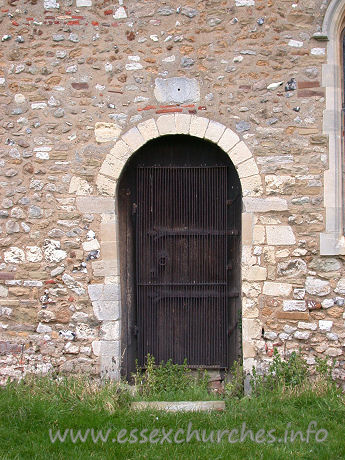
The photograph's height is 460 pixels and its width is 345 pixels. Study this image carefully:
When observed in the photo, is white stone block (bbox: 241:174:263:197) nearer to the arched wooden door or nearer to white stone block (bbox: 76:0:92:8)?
the arched wooden door

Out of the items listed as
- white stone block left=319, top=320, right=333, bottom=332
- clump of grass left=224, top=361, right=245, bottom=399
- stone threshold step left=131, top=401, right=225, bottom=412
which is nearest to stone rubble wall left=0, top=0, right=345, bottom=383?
white stone block left=319, top=320, right=333, bottom=332

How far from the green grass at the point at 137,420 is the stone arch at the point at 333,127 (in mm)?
1534

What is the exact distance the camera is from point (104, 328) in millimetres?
5344

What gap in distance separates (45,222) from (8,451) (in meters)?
2.32

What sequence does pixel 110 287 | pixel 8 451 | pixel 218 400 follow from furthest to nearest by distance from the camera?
pixel 110 287 → pixel 218 400 → pixel 8 451

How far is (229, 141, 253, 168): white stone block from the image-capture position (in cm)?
530

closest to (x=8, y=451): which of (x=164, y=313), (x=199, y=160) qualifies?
(x=164, y=313)

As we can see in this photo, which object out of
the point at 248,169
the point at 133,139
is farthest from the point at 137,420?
the point at 133,139

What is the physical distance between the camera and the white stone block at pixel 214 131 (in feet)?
17.5

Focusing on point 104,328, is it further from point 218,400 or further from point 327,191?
point 327,191

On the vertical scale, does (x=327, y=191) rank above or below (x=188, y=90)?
below

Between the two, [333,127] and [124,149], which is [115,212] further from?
[333,127]

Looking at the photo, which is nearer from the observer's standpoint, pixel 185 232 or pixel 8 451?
pixel 8 451

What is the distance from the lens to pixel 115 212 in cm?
542
